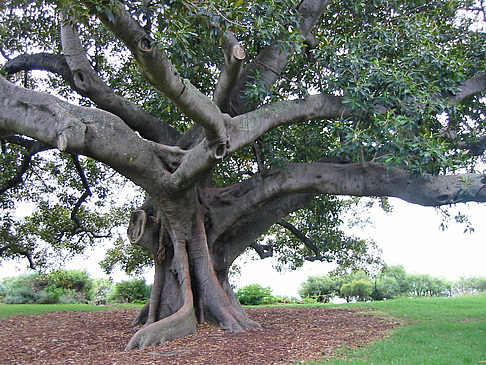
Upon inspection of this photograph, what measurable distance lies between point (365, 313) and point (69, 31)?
923 cm

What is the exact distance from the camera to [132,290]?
663 inches

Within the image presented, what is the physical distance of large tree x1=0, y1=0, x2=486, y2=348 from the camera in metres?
5.91

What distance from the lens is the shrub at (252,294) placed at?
1587 cm

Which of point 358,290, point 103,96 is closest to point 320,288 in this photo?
point 358,290

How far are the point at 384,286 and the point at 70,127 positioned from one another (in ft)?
49.4

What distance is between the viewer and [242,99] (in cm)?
966

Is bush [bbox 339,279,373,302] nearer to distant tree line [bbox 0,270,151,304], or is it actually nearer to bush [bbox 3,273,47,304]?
distant tree line [bbox 0,270,151,304]

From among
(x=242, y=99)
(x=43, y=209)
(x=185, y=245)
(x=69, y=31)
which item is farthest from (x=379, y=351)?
(x=43, y=209)

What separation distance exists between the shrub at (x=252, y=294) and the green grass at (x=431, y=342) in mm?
6670

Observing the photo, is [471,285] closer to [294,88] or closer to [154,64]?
[294,88]

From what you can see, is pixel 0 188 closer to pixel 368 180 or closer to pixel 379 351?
pixel 368 180

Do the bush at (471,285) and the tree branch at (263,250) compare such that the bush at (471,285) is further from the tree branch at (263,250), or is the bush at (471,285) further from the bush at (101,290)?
the bush at (101,290)

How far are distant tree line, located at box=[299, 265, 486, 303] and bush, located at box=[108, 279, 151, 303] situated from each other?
6.54m

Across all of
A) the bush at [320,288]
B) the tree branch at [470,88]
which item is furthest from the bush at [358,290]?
the tree branch at [470,88]
